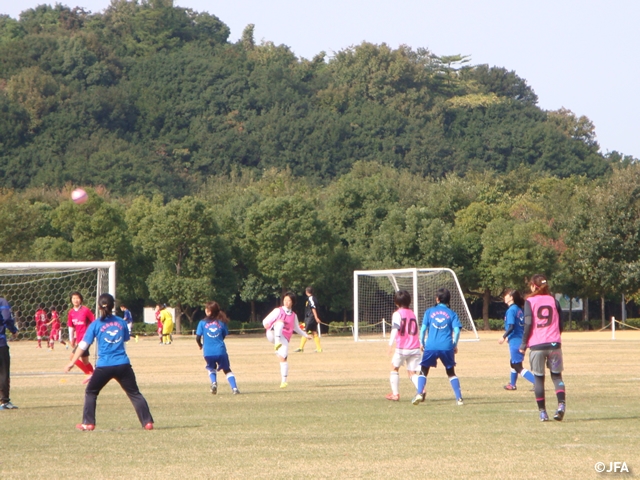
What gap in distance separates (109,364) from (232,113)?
124 meters

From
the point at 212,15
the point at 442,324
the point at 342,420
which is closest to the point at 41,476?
the point at 342,420

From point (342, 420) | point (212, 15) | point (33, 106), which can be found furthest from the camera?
point (212, 15)

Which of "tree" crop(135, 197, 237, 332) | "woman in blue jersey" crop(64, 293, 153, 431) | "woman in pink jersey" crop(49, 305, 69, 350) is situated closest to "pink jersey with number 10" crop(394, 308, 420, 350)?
"woman in blue jersey" crop(64, 293, 153, 431)

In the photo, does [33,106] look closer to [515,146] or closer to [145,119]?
[145,119]

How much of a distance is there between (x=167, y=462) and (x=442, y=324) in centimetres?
590

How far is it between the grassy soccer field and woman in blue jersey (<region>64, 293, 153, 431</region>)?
29 centimetres

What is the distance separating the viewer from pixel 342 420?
1209 centimetres

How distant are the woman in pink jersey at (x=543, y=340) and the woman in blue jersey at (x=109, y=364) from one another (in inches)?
182

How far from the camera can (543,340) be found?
11.5m

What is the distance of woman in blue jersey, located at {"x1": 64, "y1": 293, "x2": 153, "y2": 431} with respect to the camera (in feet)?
36.8

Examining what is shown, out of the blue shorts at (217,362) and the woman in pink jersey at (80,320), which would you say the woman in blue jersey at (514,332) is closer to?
the blue shorts at (217,362)

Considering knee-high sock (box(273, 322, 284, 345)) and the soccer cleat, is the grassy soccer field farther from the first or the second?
knee-high sock (box(273, 322, 284, 345))

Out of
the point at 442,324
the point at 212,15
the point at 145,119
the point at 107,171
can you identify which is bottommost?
the point at 442,324

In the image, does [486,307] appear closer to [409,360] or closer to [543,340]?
[409,360]
